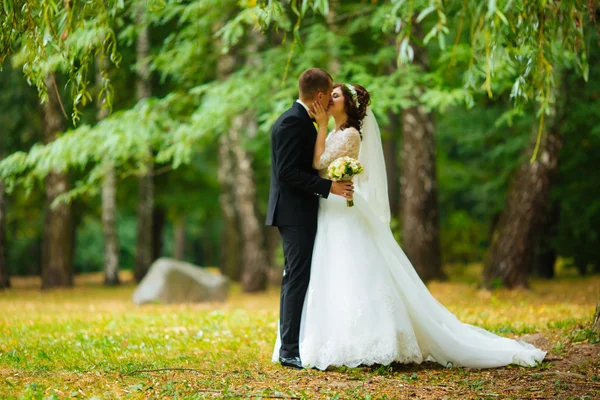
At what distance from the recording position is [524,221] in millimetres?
11531

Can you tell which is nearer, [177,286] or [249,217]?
[177,286]

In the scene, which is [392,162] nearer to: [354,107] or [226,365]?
[354,107]

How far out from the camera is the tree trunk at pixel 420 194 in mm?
14039

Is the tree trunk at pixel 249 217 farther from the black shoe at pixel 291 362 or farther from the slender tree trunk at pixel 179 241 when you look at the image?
the slender tree trunk at pixel 179 241

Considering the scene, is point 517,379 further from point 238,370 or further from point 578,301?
point 578,301

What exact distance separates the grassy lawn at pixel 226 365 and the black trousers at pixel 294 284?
0.25 meters

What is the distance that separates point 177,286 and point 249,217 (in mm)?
3000

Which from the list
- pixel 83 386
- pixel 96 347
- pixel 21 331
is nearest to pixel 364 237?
pixel 83 386

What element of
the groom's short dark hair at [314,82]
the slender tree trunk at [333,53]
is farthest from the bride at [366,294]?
the slender tree trunk at [333,53]

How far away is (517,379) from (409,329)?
2.81 feet

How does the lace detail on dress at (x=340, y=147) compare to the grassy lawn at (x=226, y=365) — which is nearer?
the grassy lawn at (x=226, y=365)

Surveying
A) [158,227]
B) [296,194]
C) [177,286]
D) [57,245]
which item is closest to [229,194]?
[57,245]

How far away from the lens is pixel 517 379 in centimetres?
504

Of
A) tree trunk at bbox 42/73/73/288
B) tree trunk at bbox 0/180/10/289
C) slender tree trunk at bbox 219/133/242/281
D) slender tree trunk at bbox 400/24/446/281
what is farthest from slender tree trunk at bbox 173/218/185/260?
slender tree trunk at bbox 400/24/446/281
